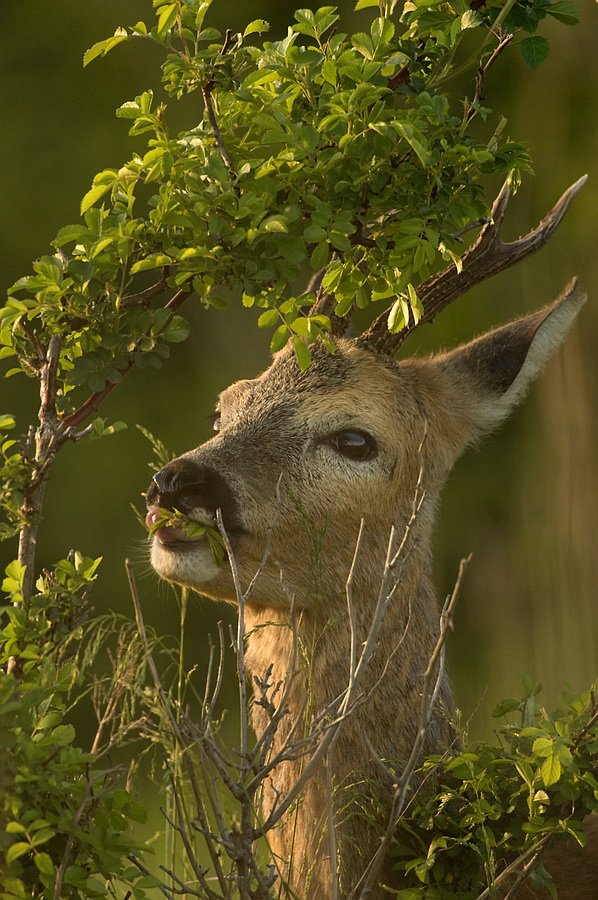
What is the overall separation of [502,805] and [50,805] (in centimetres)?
111

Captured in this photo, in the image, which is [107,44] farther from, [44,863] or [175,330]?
[44,863]

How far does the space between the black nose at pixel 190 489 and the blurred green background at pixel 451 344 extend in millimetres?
2578

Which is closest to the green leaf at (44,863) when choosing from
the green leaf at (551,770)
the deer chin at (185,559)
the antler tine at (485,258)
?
the deer chin at (185,559)

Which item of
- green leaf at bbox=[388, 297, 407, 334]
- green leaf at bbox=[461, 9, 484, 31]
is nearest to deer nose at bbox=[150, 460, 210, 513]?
green leaf at bbox=[388, 297, 407, 334]

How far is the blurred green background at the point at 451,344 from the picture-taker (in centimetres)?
615

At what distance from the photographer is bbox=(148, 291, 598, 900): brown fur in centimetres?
294

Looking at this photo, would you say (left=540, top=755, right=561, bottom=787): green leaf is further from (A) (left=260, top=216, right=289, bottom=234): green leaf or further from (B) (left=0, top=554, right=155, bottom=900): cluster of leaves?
(A) (left=260, top=216, right=289, bottom=234): green leaf

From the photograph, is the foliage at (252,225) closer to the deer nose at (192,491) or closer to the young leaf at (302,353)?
the young leaf at (302,353)

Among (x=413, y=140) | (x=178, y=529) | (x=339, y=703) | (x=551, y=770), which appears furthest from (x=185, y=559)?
(x=413, y=140)

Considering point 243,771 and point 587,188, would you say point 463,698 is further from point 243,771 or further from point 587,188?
point 243,771

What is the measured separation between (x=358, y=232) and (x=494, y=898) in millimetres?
1583

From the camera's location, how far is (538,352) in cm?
354

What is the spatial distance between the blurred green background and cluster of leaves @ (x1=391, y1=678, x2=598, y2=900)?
284cm

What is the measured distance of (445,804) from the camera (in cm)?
275
